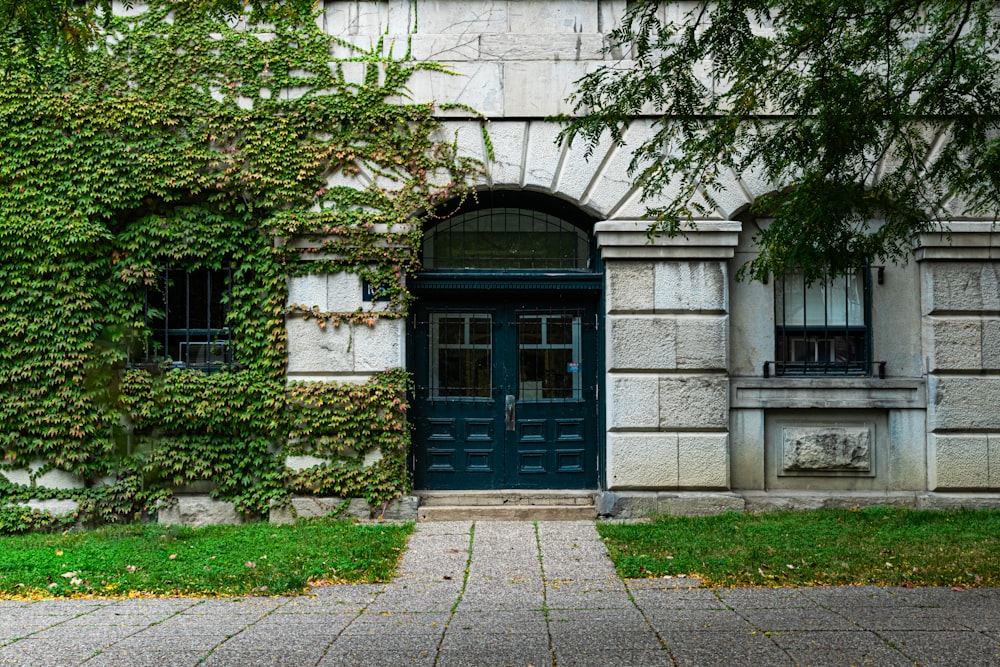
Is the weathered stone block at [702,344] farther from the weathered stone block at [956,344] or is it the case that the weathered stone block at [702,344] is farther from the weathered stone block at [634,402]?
the weathered stone block at [956,344]

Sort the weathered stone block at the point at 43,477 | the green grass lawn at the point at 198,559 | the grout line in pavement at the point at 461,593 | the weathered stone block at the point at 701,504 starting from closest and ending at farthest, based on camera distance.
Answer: the grout line in pavement at the point at 461,593 → the green grass lawn at the point at 198,559 → the weathered stone block at the point at 701,504 → the weathered stone block at the point at 43,477

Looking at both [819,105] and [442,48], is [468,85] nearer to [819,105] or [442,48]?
[442,48]

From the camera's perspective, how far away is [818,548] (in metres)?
7.40

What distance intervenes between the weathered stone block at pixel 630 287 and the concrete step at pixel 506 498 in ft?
7.66

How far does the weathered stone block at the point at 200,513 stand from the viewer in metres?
9.32

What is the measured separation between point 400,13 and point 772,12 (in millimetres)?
4618

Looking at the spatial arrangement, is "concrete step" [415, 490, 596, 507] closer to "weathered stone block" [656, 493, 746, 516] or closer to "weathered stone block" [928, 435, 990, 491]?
"weathered stone block" [656, 493, 746, 516]

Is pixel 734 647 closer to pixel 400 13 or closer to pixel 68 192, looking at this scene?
pixel 400 13

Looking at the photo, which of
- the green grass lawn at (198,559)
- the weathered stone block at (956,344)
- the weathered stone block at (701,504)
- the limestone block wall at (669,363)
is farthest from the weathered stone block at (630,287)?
the green grass lawn at (198,559)

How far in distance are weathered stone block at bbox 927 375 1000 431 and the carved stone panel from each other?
83cm

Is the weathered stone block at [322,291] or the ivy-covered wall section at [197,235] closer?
the ivy-covered wall section at [197,235]

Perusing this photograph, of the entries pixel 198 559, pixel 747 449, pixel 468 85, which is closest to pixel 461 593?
pixel 198 559

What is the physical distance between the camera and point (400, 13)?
376 inches

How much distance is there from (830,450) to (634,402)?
2.49 m
